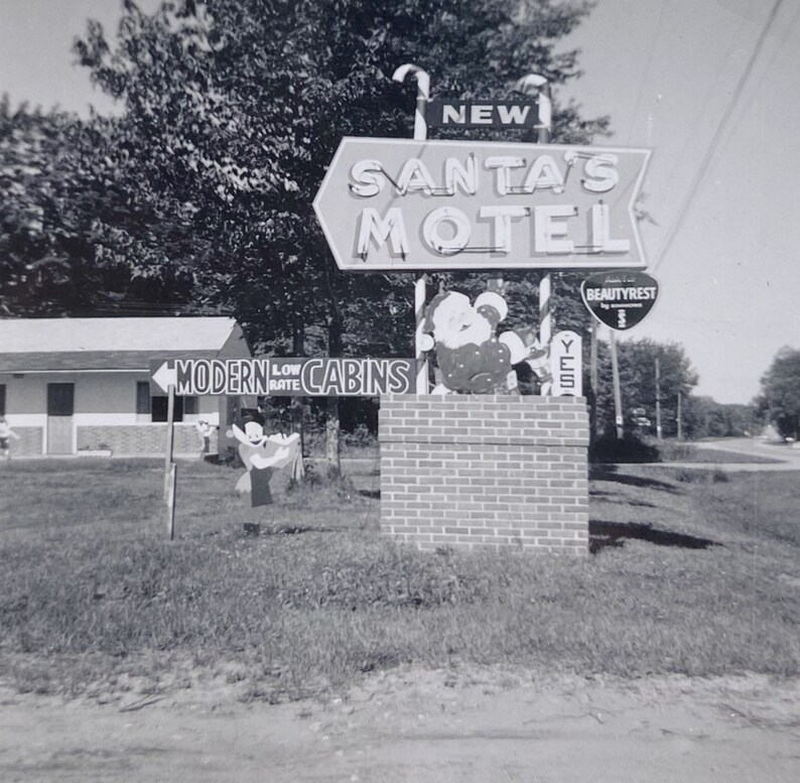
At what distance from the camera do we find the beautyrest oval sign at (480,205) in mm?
8180

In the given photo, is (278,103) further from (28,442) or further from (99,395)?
(28,442)

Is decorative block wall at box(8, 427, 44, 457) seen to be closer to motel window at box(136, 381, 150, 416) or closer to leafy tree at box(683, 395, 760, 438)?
motel window at box(136, 381, 150, 416)

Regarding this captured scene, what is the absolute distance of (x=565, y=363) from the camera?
816 centimetres

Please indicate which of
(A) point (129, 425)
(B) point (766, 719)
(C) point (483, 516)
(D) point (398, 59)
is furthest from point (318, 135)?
(B) point (766, 719)

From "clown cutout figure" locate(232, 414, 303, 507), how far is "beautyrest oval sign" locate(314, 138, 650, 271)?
220 centimetres

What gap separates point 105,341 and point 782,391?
27.1m

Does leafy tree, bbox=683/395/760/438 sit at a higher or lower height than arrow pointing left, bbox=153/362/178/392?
higher

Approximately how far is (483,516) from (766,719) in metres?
3.82

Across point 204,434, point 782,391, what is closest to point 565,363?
point 204,434

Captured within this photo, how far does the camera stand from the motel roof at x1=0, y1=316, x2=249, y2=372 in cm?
2388

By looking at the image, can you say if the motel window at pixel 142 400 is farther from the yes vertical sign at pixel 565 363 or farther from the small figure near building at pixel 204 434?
the yes vertical sign at pixel 565 363

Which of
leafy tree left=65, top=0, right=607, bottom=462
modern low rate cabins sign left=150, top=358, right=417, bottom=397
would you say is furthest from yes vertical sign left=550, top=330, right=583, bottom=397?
leafy tree left=65, top=0, right=607, bottom=462

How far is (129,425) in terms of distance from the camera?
79.7 ft

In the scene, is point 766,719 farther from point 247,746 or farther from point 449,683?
point 247,746
